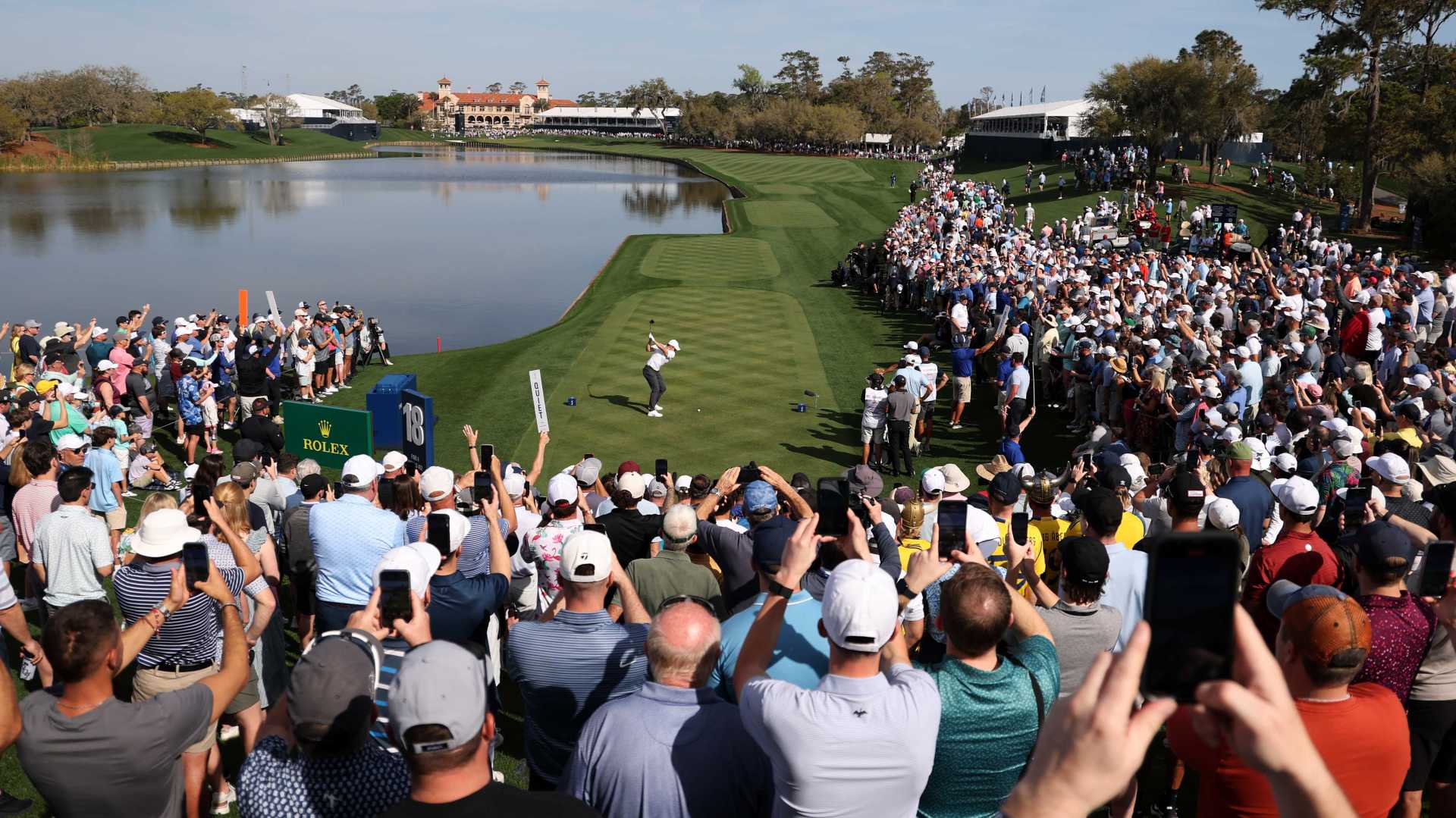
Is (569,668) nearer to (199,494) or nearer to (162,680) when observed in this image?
(162,680)

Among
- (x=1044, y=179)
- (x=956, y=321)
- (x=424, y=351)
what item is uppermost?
(x=1044, y=179)

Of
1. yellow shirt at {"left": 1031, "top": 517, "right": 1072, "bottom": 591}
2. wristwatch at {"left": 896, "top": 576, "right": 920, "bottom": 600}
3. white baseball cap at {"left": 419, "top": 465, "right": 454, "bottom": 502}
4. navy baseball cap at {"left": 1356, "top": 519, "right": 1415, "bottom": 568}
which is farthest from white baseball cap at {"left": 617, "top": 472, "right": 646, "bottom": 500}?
navy baseball cap at {"left": 1356, "top": 519, "right": 1415, "bottom": 568}

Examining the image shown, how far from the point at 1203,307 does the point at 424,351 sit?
65.5 ft

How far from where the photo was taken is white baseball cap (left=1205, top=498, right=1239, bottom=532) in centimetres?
730

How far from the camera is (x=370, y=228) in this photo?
57.4 meters

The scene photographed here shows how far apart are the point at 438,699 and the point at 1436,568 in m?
4.78

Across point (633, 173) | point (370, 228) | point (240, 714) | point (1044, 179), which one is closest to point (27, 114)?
point (633, 173)

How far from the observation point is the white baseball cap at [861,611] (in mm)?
3543

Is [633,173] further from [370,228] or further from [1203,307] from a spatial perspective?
[1203,307]

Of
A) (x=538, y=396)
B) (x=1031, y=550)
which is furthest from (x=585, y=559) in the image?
(x=538, y=396)

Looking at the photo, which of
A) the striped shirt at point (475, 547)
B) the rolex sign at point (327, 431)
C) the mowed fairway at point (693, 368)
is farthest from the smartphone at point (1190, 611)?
the mowed fairway at point (693, 368)

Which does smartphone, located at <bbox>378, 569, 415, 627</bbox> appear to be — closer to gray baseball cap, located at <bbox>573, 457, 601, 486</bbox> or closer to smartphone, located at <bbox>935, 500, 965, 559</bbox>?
smartphone, located at <bbox>935, 500, 965, 559</bbox>

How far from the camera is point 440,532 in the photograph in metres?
6.04

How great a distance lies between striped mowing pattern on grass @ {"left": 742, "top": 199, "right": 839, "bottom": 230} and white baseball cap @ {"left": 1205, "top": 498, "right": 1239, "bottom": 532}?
4466 centimetres
